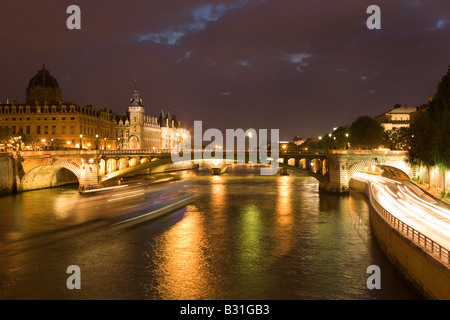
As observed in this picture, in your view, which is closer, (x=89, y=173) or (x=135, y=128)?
(x=89, y=173)

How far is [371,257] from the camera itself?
1062 inches

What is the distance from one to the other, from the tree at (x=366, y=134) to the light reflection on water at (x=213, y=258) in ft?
155

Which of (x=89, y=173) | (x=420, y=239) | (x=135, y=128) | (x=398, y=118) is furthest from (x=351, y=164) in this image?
(x=135, y=128)

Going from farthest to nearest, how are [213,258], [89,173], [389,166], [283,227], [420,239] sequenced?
[89,173]
[389,166]
[283,227]
[213,258]
[420,239]

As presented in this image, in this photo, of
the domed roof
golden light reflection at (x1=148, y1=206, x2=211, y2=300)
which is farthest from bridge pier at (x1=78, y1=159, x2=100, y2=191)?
the domed roof

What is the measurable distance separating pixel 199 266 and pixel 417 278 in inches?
500

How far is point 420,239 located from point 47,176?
6468 cm

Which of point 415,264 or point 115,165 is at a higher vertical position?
point 115,165

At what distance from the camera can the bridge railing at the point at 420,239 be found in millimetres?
17016

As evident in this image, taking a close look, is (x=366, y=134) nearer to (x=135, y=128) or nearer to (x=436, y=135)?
(x=436, y=135)

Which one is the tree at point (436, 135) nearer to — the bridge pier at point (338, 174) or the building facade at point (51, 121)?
the bridge pier at point (338, 174)

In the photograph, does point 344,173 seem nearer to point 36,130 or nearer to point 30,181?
point 30,181

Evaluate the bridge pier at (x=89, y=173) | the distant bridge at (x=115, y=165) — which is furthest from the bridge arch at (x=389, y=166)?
the bridge pier at (x=89, y=173)

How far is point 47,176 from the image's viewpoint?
233ft
